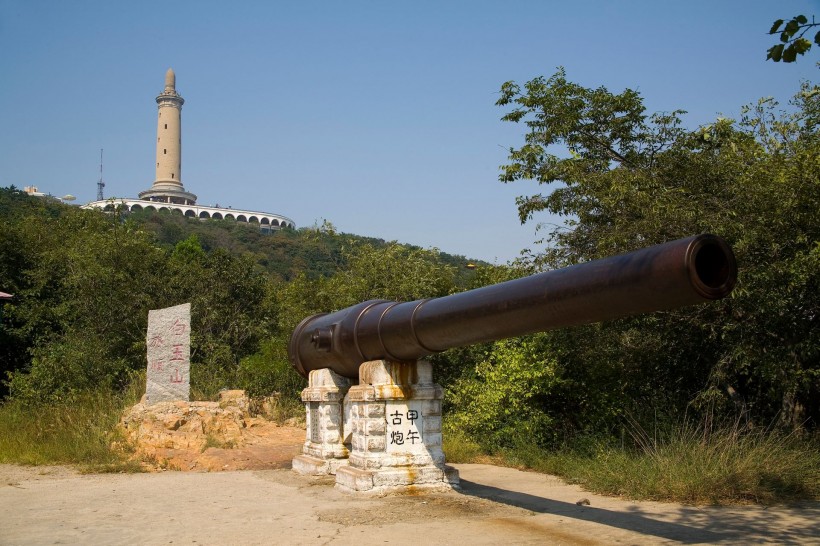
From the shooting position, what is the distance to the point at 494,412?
11.7 m

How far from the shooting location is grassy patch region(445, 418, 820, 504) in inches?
290

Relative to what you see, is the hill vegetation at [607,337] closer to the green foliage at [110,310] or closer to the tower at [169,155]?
the green foliage at [110,310]

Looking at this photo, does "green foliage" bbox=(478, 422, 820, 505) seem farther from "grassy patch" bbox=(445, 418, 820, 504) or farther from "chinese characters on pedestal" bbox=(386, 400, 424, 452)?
"chinese characters on pedestal" bbox=(386, 400, 424, 452)

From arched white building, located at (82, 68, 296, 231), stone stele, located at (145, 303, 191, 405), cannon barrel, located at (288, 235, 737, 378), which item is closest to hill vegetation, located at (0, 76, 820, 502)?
stone stele, located at (145, 303, 191, 405)

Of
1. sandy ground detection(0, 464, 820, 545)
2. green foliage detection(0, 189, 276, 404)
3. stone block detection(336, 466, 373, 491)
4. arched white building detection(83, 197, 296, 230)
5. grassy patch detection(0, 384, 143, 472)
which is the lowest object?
sandy ground detection(0, 464, 820, 545)

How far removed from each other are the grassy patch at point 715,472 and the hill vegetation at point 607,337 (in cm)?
2

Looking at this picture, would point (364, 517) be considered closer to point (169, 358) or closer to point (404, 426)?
point (404, 426)

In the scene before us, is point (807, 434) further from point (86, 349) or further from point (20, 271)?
point (20, 271)

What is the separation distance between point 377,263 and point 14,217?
19.1m

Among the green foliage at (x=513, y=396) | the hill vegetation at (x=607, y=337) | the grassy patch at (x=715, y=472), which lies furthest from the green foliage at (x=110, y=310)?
the grassy patch at (x=715, y=472)

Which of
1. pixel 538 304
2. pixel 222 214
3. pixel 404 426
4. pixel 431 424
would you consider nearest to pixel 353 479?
pixel 404 426

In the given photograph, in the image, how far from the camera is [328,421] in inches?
379

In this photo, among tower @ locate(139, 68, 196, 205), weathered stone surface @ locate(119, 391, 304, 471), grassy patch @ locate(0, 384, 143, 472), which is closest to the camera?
weathered stone surface @ locate(119, 391, 304, 471)

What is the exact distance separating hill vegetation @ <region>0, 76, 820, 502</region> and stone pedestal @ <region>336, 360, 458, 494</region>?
1.81 m
